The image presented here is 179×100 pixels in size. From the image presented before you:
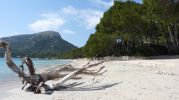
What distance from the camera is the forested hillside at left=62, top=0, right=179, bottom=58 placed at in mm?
44469

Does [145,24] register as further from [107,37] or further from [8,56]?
[8,56]

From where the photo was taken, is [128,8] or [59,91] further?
[128,8]

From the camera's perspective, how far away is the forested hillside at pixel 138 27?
4447 centimetres

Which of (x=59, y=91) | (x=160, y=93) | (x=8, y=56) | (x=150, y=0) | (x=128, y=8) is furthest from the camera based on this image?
(x=128, y=8)

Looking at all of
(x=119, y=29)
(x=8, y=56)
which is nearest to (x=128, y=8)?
(x=119, y=29)

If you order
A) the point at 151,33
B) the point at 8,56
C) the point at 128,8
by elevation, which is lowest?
the point at 8,56

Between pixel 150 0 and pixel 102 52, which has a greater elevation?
pixel 150 0

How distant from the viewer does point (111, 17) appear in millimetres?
61531

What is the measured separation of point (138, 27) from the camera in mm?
57281

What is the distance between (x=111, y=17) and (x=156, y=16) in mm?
17050

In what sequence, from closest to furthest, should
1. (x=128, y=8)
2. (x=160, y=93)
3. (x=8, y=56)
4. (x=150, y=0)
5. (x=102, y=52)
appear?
(x=160, y=93) → (x=8, y=56) → (x=150, y=0) → (x=128, y=8) → (x=102, y=52)

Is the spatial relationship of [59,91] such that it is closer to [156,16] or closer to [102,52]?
[156,16]

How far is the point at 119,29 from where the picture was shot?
5891cm

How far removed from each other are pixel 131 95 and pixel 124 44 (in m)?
57.9
